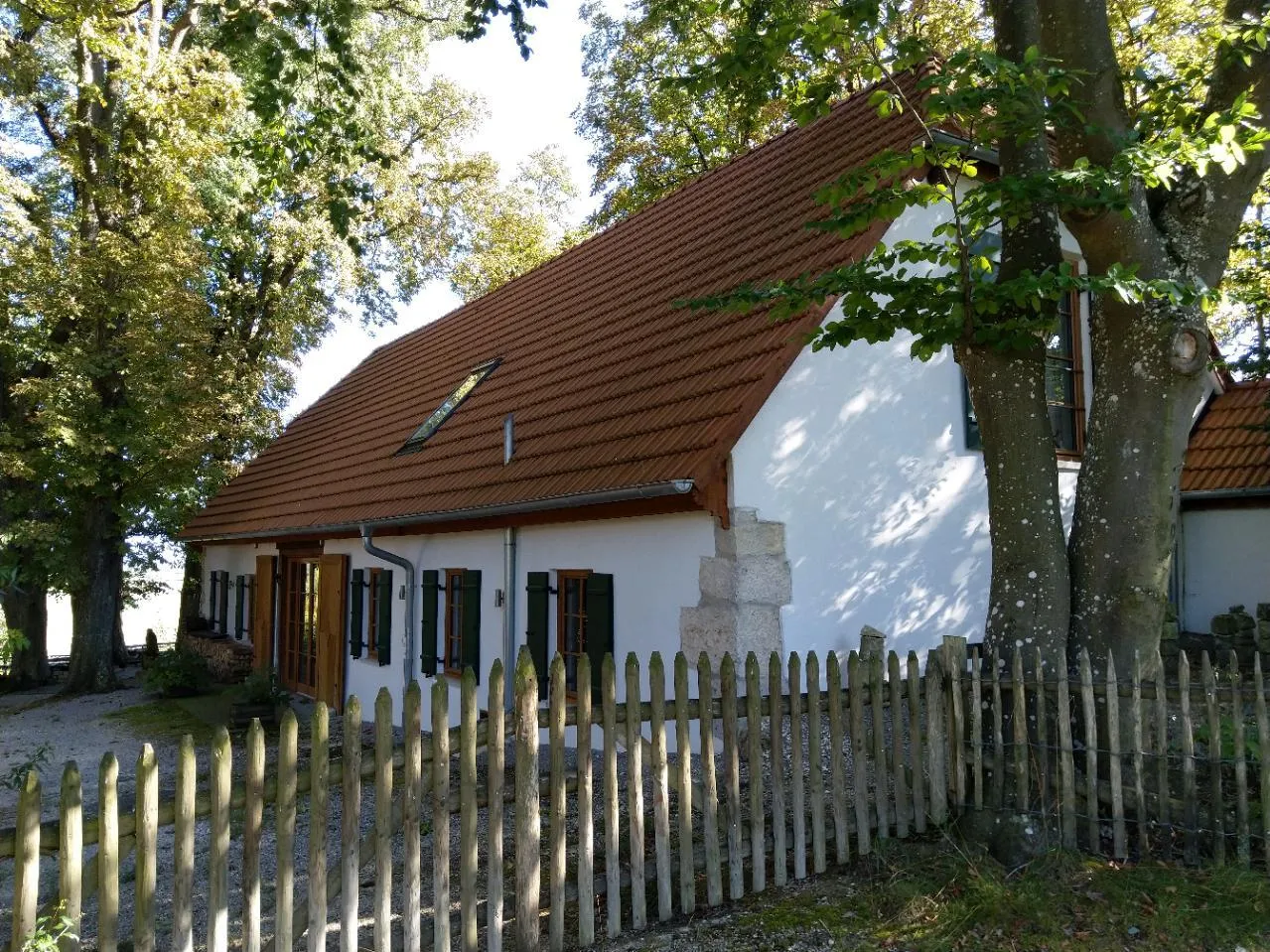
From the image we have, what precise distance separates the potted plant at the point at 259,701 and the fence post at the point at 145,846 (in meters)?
9.32

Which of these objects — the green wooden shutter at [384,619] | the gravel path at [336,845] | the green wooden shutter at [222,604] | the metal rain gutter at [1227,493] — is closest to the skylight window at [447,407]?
the green wooden shutter at [384,619]

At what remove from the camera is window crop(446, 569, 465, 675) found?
10.6 meters

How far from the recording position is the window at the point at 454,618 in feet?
34.7

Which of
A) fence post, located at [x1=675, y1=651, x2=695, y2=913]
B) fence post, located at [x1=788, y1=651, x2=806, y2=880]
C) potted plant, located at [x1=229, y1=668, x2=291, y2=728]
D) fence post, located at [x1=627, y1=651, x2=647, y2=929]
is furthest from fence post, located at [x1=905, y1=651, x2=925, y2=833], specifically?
potted plant, located at [x1=229, y1=668, x2=291, y2=728]

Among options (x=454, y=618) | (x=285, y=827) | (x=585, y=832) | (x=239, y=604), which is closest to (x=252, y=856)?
(x=285, y=827)

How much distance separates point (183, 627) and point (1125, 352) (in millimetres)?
21469

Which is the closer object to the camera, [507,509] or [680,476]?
[680,476]

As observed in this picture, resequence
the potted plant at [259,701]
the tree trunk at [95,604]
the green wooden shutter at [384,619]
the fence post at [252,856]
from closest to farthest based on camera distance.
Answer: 1. the fence post at [252,856]
2. the green wooden shutter at [384,619]
3. the potted plant at [259,701]
4. the tree trunk at [95,604]

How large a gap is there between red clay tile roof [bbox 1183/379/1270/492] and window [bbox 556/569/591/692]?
8203mm

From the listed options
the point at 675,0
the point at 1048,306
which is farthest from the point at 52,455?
the point at 1048,306

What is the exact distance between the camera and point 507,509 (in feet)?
28.2

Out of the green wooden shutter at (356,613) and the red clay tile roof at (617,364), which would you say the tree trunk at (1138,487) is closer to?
the red clay tile roof at (617,364)

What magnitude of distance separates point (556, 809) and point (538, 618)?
4.35 metres

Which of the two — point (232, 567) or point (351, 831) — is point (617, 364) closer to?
point (351, 831)
